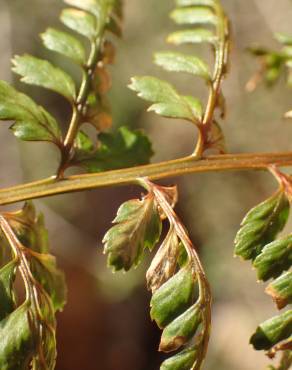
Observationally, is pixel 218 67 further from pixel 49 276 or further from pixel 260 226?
pixel 49 276

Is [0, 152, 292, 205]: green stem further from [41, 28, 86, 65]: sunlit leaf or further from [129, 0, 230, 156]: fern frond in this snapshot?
[41, 28, 86, 65]: sunlit leaf

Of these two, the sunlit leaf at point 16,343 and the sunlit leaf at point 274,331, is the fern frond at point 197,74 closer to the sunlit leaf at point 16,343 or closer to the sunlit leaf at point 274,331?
the sunlit leaf at point 274,331

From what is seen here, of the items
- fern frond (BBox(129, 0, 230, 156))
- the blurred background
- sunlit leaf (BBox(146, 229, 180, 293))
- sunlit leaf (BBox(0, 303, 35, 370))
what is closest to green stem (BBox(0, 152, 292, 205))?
fern frond (BBox(129, 0, 230, 156))

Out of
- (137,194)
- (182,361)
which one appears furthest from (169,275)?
(137,194)

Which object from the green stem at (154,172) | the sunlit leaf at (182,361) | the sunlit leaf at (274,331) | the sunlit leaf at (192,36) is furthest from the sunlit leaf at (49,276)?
the sunlit leaf at (192,36)

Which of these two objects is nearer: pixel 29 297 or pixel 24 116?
pixel 29 297

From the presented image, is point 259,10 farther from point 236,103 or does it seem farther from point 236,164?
point 236,164
